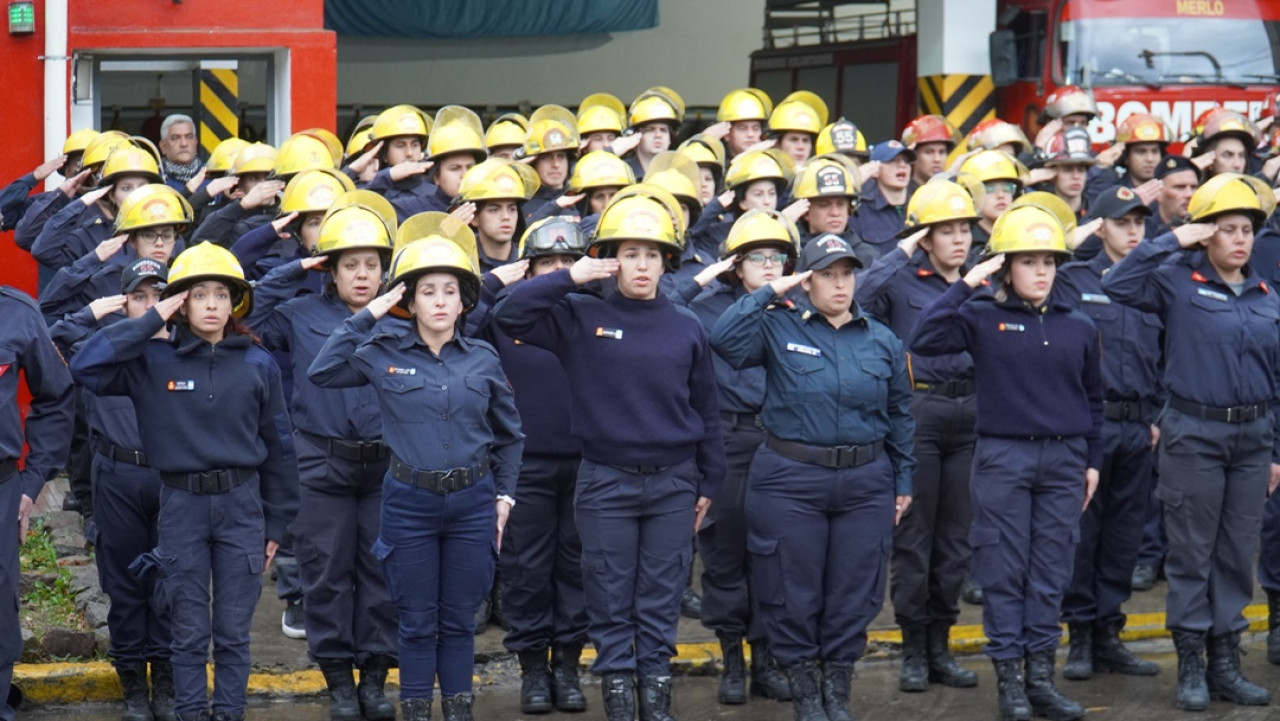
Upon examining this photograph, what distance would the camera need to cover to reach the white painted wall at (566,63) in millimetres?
22703

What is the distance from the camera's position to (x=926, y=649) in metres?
8.81

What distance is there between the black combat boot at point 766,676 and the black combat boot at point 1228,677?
6.28 feet

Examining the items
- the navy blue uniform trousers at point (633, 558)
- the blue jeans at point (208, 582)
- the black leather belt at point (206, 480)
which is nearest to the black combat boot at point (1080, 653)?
the navy blue uniform trousers at point (633, 558)

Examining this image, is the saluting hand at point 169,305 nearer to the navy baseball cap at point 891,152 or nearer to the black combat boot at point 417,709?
the black combat boot at point 417,709

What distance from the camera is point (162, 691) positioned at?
313 inches

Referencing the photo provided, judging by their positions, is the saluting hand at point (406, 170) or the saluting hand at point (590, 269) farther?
the saluting hand at point (406, 170)

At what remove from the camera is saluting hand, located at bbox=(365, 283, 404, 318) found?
Answer: 23.9ft

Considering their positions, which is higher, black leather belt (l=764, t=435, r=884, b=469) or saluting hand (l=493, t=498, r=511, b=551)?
black leather belt (l=764, t=435, r=884, b=469)

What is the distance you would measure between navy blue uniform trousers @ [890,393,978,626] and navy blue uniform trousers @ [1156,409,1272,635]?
2.95 ft

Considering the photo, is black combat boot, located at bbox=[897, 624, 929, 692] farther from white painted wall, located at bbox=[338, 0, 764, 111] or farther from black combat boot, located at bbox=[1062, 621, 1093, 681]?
white painted wall, located at bbox=[338, 0, 764, 111]

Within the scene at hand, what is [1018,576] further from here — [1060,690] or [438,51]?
[438,51]

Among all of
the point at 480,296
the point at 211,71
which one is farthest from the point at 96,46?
the point at 480,296

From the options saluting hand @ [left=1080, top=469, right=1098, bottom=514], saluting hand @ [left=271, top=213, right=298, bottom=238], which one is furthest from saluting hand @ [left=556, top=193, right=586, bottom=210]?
saluting hand @ [left=1080, top=469, right=1098, bottom=514]

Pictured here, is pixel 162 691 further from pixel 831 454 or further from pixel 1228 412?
pixel 1228 412
